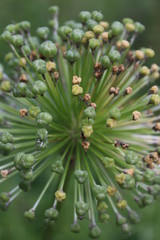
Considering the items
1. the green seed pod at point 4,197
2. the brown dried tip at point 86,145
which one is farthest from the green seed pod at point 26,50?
the green seed pod at point 4,197

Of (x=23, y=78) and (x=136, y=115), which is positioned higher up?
(x=23, y=78)

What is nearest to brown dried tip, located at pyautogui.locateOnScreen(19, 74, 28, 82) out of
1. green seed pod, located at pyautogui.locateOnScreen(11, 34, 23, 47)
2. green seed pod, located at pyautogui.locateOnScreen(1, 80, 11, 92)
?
green seed pod, located at pyautogui.locateOnScreen(1, 80, 11, 92)

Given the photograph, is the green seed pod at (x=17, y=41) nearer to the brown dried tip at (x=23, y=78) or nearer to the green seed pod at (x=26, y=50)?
the green seed pod at (x=26, y=50)

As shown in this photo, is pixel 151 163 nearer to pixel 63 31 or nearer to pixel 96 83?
pixel 96 83

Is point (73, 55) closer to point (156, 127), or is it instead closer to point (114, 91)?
point (114, 91)

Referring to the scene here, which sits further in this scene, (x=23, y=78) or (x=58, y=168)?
(x=23, y=78)

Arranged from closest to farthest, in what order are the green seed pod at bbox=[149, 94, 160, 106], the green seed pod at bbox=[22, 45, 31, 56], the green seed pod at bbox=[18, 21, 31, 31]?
the green seed pod at bbox=[149, 94, 160, 106], the green seed pod at bbox=[22, 45, 31, 56], the green seed pod at bbox=[18, 21, 31, 31]

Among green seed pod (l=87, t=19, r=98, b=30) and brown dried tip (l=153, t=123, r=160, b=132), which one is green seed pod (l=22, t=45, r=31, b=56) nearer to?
green seed pod (l=87, t=19, r=98, b=30)

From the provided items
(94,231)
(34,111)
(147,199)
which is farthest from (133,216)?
(34,111)

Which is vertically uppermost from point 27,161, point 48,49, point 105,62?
point 48,49

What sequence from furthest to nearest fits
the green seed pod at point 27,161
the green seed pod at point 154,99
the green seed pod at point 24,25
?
the green seed pod at point 24,25 → the green seed pod at point 154,99 → the green seed pod at point 27,161
